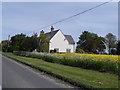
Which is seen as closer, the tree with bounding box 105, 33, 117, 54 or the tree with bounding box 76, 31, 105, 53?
the tree with bounding box 76, 31, 105, 53

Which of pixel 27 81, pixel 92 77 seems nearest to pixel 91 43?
pixel 92 77

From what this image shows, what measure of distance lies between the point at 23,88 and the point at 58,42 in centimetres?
5396

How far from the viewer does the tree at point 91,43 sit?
3179 inches

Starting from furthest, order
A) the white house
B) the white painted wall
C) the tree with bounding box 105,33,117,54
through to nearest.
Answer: the tree with bounding box 105,33,117,54
the white painted wall
the white house

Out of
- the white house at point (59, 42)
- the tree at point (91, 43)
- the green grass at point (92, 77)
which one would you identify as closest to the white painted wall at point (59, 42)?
the white house at point (59, 42)

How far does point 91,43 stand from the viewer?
265ft

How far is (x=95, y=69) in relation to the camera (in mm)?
17828

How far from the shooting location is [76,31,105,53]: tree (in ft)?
265

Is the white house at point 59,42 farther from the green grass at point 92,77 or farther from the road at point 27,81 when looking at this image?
the road at point 27,81

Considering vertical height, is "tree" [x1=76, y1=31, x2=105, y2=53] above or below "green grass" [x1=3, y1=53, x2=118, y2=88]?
above

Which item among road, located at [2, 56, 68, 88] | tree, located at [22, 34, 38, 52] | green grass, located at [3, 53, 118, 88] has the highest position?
tree, located at [22, 34, 38, 52]

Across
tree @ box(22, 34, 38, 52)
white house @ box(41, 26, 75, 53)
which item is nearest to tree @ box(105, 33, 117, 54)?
white house @ box(41, 26, 75, 53)

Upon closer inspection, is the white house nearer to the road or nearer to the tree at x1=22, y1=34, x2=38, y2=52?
the tree at x1=22, y1=34, x2=38, y2=52

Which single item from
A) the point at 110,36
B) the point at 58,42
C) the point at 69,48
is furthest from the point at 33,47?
the point at 110,36
